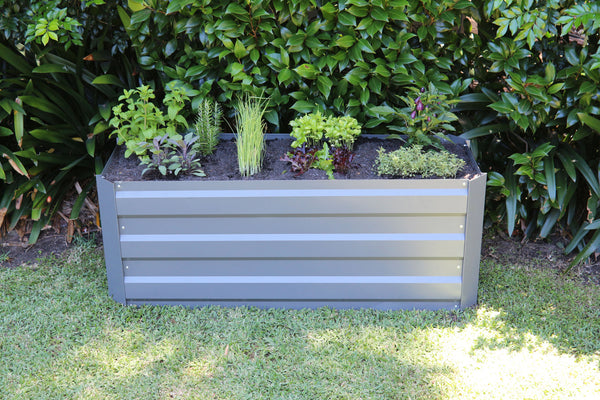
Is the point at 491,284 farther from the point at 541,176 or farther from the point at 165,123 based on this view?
the point at 165,123

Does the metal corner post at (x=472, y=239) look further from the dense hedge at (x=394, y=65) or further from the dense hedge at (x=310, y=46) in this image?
the dense hedge at (x=310, y=46)

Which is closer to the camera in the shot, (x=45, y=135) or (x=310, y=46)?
(x=310, y=46)

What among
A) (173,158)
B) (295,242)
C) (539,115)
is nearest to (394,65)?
(539,115)

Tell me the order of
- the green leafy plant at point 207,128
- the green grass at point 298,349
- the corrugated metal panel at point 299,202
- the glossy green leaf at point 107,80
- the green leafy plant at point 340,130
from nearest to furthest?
the green grass at point 298,349 < the corrugated metal panel at point 299,202 < the green leafy plant at point 340,130 < the green leafy plant at point 207,128 < the glossy green leaf at point 107,80

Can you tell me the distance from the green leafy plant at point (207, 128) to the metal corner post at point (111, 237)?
0.57 m

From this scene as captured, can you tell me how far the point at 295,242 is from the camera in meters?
2.94

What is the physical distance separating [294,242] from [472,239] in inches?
35.3

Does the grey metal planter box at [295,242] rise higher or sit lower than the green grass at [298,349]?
higher

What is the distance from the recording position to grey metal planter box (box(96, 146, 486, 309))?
2.87 metres

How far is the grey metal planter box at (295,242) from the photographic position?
9.40ft

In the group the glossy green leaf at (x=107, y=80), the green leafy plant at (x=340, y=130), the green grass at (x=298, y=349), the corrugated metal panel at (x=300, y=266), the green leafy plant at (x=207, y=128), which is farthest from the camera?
the glossy green leaf at (x=107, y=80)

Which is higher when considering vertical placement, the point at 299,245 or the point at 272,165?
the point at 272,165

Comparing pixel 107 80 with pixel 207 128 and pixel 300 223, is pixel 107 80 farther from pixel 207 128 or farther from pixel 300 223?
pixel 300 223

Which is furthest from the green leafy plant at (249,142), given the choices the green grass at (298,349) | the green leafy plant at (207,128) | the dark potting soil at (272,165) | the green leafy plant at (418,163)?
the green grass at (298,349)
